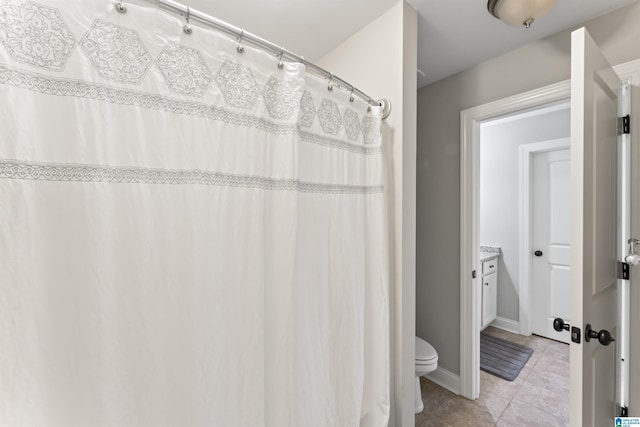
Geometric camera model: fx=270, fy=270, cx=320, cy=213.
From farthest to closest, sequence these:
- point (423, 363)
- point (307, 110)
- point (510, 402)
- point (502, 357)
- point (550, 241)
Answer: point (550, 241), point (502, 357), point (510, 402), point (423, 363), point (307, 110)

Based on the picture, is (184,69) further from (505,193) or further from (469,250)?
(505,193)

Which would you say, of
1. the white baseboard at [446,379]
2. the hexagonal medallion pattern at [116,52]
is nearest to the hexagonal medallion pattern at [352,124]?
the hexagonal medallion pattern at [116,52]

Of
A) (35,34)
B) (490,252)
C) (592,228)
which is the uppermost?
(35,34)

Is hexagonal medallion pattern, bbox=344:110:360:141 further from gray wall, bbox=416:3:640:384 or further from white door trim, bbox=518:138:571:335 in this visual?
white door trim, bbox=518:138:571:335

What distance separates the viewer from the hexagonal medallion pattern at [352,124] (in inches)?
45.5

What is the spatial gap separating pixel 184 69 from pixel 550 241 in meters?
3.75

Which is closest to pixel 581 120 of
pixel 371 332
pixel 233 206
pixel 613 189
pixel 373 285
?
pixel 613 189

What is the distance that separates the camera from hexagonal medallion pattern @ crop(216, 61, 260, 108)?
0.77m

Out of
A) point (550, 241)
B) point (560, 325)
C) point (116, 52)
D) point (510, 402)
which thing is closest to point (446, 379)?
point (510, 402)

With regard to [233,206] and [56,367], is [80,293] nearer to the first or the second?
[56,367]

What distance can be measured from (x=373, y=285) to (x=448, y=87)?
1791mm

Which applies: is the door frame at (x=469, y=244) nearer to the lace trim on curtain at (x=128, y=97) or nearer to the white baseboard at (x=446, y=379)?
the white baseboard at (x=446, y=379)

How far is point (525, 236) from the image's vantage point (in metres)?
3.03

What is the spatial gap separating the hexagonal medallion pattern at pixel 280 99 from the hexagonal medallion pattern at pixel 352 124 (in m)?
0.31
